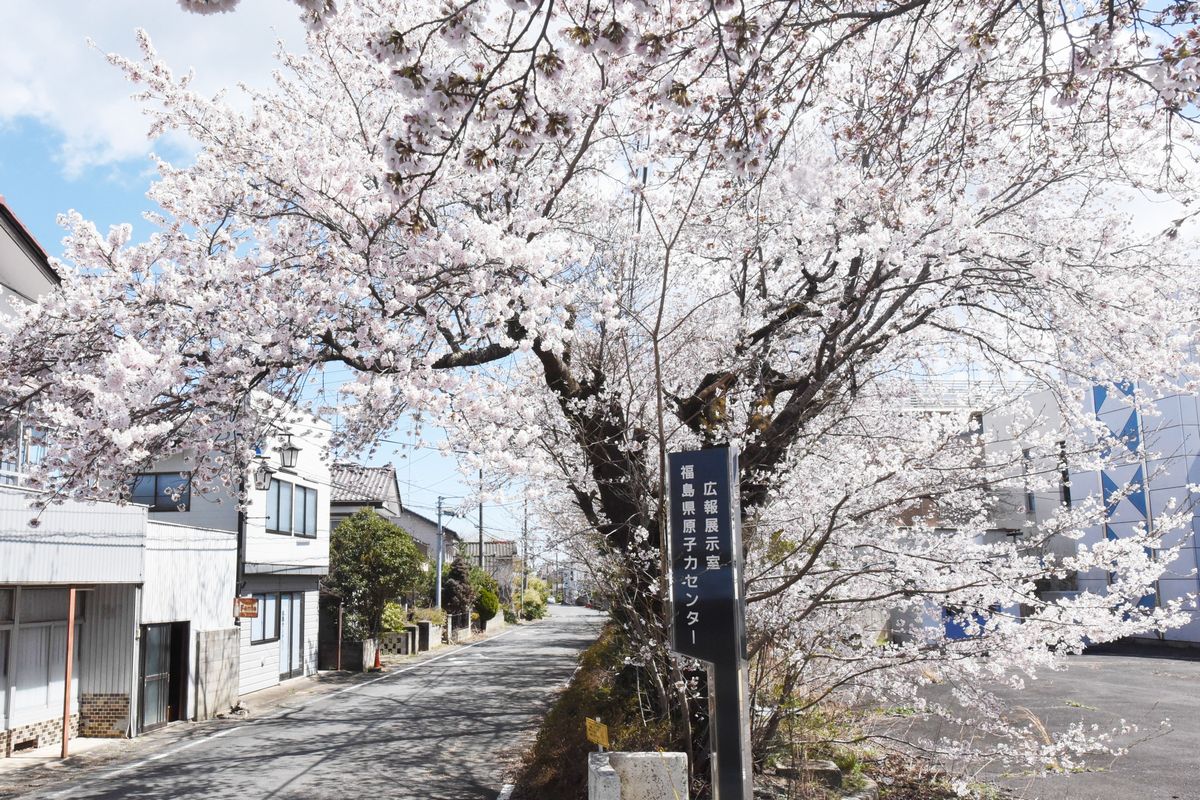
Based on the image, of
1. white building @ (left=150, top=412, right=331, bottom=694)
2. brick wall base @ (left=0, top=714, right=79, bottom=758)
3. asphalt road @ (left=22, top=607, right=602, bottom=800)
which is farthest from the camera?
white building @ (left=150, top=412, right=331, bottom=694)

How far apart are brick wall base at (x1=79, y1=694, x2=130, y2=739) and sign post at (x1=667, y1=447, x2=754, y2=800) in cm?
1226

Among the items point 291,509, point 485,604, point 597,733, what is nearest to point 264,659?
point 291,509

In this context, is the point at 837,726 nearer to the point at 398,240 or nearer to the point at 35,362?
the point at 398,240

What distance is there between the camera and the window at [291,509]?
2198cm

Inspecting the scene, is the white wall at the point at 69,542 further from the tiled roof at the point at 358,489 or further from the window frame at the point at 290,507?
the tiled roof at the point at 358,489

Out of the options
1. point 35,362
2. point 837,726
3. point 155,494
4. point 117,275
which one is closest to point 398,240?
point 117,275

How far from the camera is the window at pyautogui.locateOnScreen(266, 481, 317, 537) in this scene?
21984 mm

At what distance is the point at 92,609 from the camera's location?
590 inches

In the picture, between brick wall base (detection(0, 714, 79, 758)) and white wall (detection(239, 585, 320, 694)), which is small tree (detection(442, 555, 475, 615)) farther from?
brick wall base (detection(0, 714, 79, 758))

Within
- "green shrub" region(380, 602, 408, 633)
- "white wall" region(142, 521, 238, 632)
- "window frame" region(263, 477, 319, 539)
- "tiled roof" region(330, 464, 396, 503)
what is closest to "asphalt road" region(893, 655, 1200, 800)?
"white wall" region(142, 521, 238, 632)

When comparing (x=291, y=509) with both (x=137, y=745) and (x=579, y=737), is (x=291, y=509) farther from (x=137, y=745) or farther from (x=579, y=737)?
(x=579, y=737)

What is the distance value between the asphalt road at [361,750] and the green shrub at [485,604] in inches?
855

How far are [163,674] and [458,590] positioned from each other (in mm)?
25498

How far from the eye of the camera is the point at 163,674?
52.5 feet
